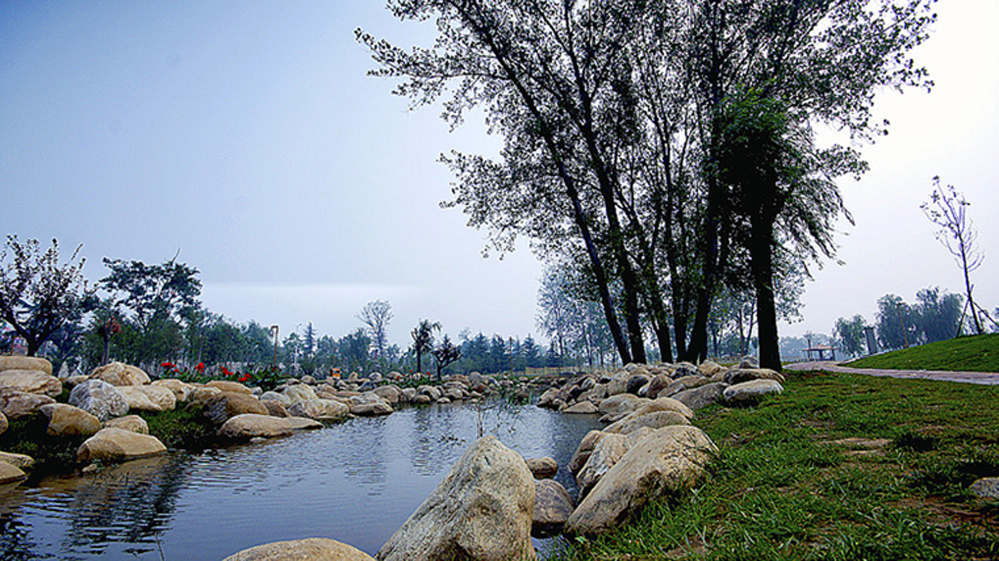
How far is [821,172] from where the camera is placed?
11.6 metres

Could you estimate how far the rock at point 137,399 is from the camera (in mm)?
9844

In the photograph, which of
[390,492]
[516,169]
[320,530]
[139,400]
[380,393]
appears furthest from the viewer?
[380,393]

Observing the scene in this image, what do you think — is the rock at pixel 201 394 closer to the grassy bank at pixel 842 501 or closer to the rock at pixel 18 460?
the rock at pixel 18 460

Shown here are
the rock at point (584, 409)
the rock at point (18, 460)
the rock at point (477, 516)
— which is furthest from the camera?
the rock at point (584, 409)

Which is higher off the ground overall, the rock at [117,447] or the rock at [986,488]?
the rock at [986,488]

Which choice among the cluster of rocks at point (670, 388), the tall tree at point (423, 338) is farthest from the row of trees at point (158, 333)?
the cluster of rocks at point (670, 388)

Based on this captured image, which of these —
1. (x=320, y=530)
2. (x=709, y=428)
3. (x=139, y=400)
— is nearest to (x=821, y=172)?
(x=709, y=428)

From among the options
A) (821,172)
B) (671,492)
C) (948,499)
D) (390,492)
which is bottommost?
(390,492)

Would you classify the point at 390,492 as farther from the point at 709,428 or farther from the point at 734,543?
the point at 734,543

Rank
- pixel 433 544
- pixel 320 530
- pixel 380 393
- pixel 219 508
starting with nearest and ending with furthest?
1. pixel 433 544
2. pixel 320 530
3. pixel 219 508
4. pixel 380 393

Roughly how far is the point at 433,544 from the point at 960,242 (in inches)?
1159

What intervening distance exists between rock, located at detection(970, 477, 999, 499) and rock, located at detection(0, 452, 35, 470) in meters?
10.4

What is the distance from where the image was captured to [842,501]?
2.39 meters

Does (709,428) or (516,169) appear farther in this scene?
(516,169)
